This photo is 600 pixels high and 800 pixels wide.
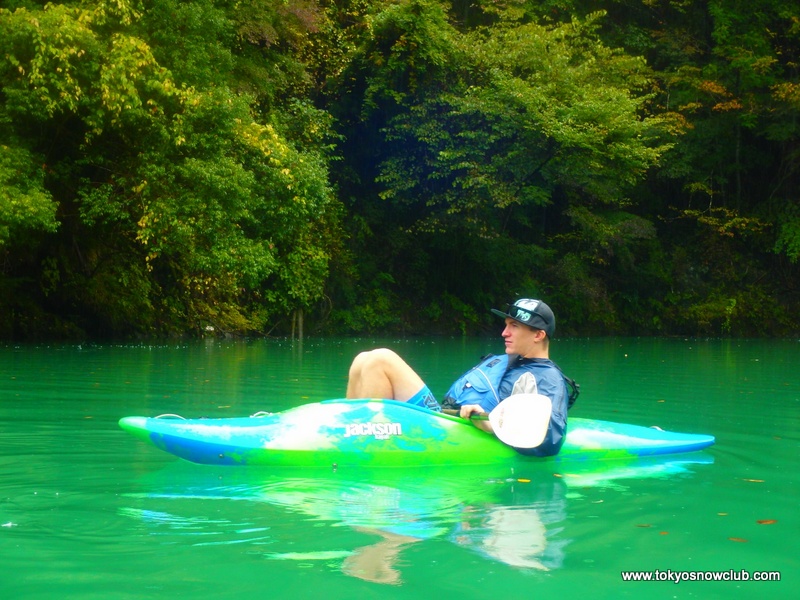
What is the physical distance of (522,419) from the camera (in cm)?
505

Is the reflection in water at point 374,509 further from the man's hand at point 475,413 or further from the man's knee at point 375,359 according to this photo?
the man's knee at point 375,359

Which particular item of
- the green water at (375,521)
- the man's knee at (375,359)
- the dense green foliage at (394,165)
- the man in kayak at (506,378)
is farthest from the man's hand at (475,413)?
the dense green foliage at (394,165)

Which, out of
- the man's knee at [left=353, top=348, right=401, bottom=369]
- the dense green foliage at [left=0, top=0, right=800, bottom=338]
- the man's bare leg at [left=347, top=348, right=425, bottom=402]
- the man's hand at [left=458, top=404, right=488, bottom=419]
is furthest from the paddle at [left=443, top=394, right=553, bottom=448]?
the dense green foliage at [left=0, top=0, right=800, bottom=338]

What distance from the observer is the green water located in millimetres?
3037

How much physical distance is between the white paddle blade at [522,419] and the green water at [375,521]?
19 cm

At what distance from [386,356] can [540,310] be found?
936 millimetres

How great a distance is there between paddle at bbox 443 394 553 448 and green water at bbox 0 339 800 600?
0.62 feet

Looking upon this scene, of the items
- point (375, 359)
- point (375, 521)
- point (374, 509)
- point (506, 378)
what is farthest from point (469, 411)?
point (375, 521)

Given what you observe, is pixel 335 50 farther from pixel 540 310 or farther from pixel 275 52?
pixel 540 310

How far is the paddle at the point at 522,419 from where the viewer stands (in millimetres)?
5012

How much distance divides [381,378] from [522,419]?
915 mm

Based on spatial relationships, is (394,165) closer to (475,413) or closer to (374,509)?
(475,413)

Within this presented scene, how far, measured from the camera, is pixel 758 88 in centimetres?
2553

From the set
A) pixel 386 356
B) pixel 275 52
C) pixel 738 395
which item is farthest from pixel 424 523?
pixel 275 52
